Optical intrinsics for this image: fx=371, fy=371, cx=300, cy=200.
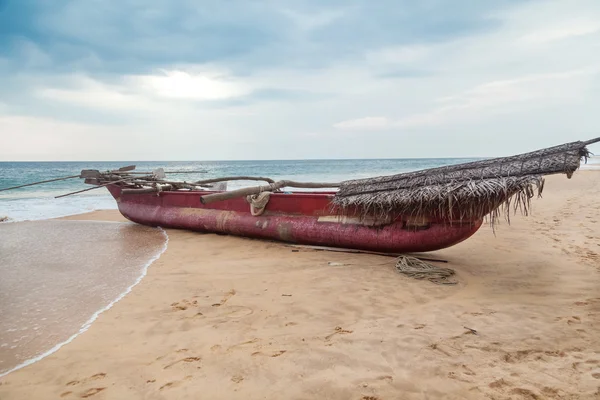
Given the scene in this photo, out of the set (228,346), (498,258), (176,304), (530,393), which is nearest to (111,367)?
(228,346)

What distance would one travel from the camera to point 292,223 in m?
5.46

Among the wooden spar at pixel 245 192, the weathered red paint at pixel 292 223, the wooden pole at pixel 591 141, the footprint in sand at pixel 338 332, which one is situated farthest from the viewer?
the wooden spar at pixel 245 192

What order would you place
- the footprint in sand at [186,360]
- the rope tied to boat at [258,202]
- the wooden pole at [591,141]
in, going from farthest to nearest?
the rope tied to boat at [258,202] → the wooden pole at [591,141] → the footprint in sand at [186,360]

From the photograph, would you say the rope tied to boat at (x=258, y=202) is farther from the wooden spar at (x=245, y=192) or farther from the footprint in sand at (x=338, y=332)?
the footprint in sand at (x=338, y=332)

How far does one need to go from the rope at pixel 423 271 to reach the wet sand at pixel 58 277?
2.95 meters

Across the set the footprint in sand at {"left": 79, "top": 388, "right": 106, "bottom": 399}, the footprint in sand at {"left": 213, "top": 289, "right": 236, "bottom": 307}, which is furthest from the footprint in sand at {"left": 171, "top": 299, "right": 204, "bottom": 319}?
the footprint in sand at {"left": 79, "top": 388, "right": 106, "bottom": 399}

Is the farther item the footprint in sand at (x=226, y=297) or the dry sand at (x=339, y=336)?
the footprint in sand at (x=226, y=297)

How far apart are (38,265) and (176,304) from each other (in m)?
2.74

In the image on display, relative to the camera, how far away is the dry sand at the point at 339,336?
198 centimetres

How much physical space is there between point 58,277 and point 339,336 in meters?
3.49

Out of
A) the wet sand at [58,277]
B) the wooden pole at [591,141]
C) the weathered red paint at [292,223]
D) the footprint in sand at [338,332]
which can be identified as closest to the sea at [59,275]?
the wet sand at [58,277]

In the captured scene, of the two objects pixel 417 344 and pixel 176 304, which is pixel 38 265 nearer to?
pixel 176 304

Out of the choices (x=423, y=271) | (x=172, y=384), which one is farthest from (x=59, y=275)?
(x=423, y=271)

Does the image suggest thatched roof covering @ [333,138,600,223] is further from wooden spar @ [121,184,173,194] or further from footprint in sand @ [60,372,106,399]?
wooden spar @ [121,184,173,194]
